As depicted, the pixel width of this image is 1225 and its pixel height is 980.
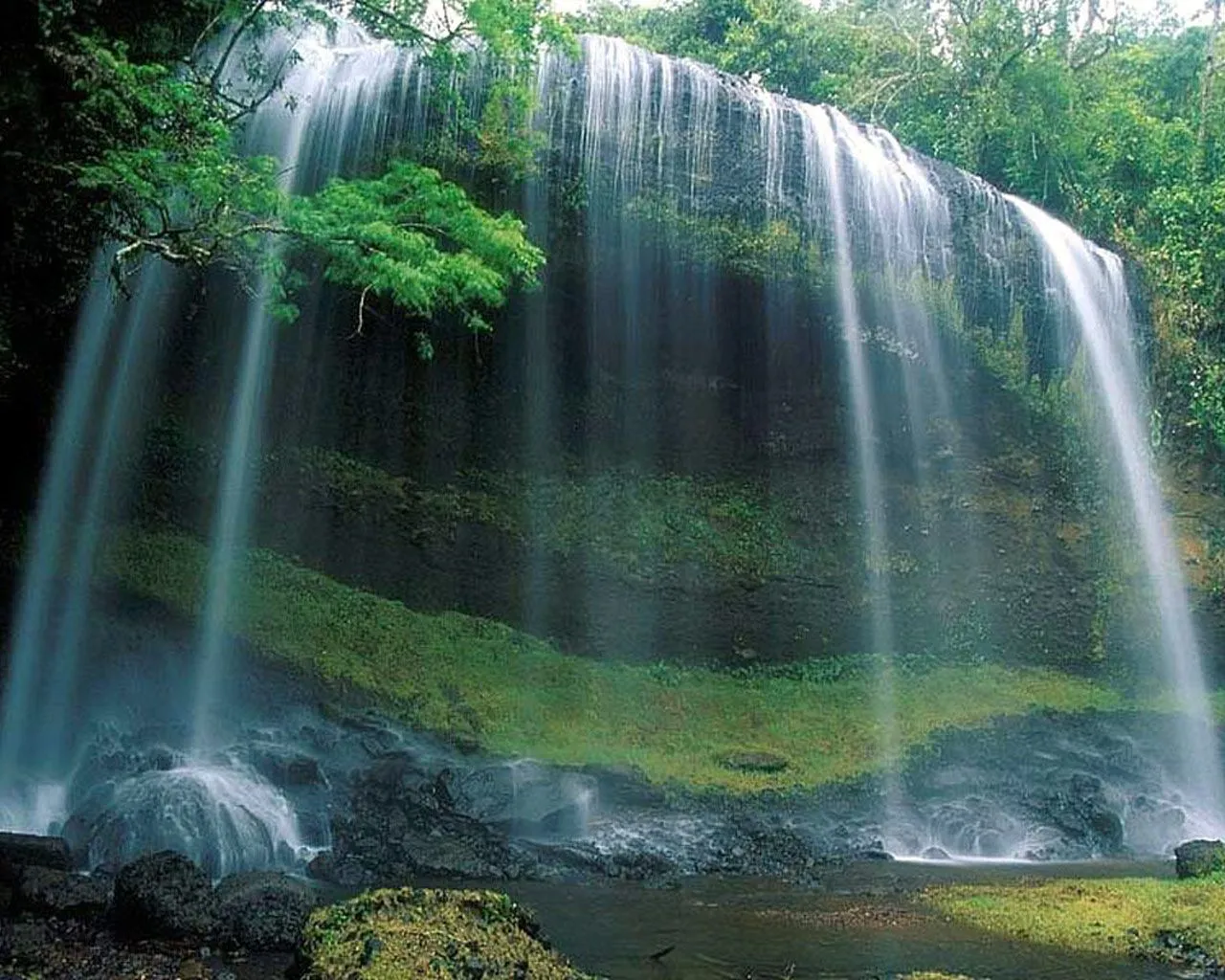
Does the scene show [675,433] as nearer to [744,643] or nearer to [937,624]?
[744,643]

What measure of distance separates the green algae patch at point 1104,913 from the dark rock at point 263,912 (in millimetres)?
4807

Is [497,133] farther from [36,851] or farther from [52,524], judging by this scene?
[36,851]

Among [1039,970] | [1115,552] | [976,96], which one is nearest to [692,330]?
[1115,552]

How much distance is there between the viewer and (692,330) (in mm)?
17766

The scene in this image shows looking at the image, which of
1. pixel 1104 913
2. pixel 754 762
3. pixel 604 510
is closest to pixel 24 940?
pixel 1104 913

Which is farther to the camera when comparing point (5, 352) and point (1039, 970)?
point (5, 352)

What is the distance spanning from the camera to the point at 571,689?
645 inches

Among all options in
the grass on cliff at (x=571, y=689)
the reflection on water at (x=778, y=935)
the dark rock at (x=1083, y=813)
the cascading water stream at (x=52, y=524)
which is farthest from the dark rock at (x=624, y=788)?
the cascading water stream at (x=52, y=524)

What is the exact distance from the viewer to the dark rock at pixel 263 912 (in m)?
7.25

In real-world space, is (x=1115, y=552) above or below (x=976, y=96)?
below

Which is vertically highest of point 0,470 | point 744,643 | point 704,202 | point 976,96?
point 976,96

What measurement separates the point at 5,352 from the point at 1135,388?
15509 mm

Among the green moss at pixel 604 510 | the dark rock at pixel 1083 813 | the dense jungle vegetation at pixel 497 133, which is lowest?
the dark rock at pixel 1083 813

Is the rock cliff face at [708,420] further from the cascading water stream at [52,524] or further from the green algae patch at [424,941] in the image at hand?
the green algae patch at [424,941]
